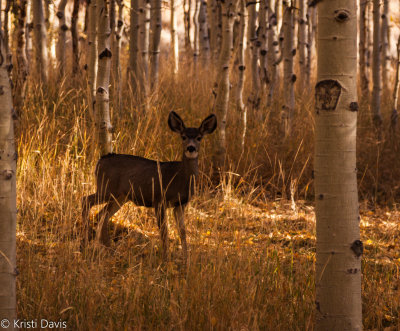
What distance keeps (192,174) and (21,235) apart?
1.75 m

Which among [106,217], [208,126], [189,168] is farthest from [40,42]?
[189,168]

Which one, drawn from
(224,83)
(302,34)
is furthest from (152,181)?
(302,34)

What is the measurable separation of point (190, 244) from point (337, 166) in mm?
2422

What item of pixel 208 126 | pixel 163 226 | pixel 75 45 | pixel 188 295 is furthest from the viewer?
pixel 75 45

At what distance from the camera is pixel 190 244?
5246mm

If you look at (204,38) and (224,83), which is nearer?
(224,83)

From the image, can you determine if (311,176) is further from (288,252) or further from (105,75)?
(105,75)

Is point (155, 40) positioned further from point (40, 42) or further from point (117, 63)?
point (40, 42)

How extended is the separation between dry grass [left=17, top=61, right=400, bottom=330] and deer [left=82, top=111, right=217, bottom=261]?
288 mm

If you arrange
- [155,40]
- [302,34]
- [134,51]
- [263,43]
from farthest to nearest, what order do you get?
[302,34] → [263,43] → [155,40] → [134,51]

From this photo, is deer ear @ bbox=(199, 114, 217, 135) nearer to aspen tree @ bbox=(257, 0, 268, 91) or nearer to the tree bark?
the tree bark

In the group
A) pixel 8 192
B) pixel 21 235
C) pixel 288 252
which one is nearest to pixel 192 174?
pixel 288 252

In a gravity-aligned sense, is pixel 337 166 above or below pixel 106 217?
above

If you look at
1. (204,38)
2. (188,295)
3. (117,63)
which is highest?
(204,38)
